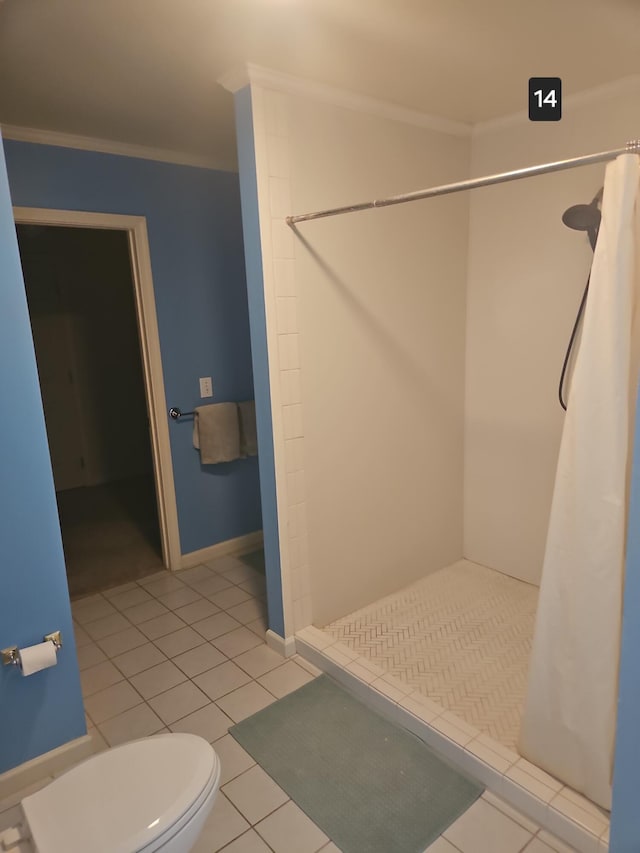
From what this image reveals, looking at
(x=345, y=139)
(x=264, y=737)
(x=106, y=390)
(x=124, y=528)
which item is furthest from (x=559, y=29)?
(x=106, y=390)

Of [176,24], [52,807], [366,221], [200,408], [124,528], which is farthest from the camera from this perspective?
[124,528]

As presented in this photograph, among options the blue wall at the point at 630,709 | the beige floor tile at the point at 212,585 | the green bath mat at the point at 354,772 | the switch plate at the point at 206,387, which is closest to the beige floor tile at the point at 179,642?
the beige floor tile at the point at 212,585

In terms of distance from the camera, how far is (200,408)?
3250mm

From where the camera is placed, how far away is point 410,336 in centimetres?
272

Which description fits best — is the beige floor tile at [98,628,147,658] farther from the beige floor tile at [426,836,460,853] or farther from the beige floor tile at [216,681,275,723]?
the beige floor tile at [426,836,460,853]

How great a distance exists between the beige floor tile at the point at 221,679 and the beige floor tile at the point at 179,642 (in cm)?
23

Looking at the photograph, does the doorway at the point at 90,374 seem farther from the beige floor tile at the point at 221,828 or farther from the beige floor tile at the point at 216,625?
the beige floor tile at the point at 221,828

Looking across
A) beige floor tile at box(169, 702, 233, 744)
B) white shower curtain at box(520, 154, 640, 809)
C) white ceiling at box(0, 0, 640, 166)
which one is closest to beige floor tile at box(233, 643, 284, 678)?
beige floor tile at box(169, 702, 233, 744)

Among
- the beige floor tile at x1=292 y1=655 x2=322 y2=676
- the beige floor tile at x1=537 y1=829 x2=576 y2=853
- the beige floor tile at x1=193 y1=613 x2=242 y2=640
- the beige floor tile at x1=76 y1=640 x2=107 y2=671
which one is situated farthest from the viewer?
the beige floor tile at x1=193 y1=613 x2=242 y2=640

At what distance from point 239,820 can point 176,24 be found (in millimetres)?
2430

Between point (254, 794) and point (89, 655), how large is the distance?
116cm

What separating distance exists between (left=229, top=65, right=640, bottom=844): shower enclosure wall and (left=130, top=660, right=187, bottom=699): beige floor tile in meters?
0.53

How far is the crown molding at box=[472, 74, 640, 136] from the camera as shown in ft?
7.32

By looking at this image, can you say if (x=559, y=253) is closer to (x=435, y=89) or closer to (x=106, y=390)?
(x=435, y=89)
